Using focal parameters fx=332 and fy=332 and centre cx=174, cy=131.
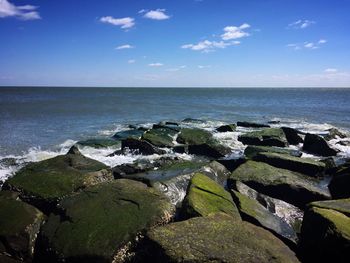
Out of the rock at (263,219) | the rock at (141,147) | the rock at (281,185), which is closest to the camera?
the rock at (263,219)

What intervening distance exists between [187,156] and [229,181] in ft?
19.4

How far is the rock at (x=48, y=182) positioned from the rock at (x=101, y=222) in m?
0.68

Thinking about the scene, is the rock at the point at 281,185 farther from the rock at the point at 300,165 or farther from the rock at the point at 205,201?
the rock at the point at 205,201

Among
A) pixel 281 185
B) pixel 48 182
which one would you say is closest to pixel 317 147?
pixel 281 185

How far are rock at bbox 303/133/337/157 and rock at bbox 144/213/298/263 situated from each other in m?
12.2

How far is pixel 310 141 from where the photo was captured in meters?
18.1

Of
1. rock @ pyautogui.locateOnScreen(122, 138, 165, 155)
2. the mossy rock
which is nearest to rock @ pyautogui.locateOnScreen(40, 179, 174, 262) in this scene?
rock @ pyautogui.locateOnScreen(122, 138, 165, 155)

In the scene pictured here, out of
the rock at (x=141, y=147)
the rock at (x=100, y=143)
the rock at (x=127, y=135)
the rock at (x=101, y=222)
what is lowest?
the rock at (x=127, y=135)

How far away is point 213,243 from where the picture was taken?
5.68 m

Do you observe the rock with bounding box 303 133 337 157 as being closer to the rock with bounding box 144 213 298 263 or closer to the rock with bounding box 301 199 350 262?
the rock with bounding box 301 199 350 262

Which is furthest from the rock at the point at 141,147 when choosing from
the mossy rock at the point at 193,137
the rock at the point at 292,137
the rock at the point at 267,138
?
the rock at the point at 292,137

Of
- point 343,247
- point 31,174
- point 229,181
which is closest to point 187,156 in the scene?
point 229,181

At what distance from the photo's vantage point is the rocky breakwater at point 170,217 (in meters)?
5.86

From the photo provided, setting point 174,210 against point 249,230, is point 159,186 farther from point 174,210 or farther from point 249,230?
point 249,230
